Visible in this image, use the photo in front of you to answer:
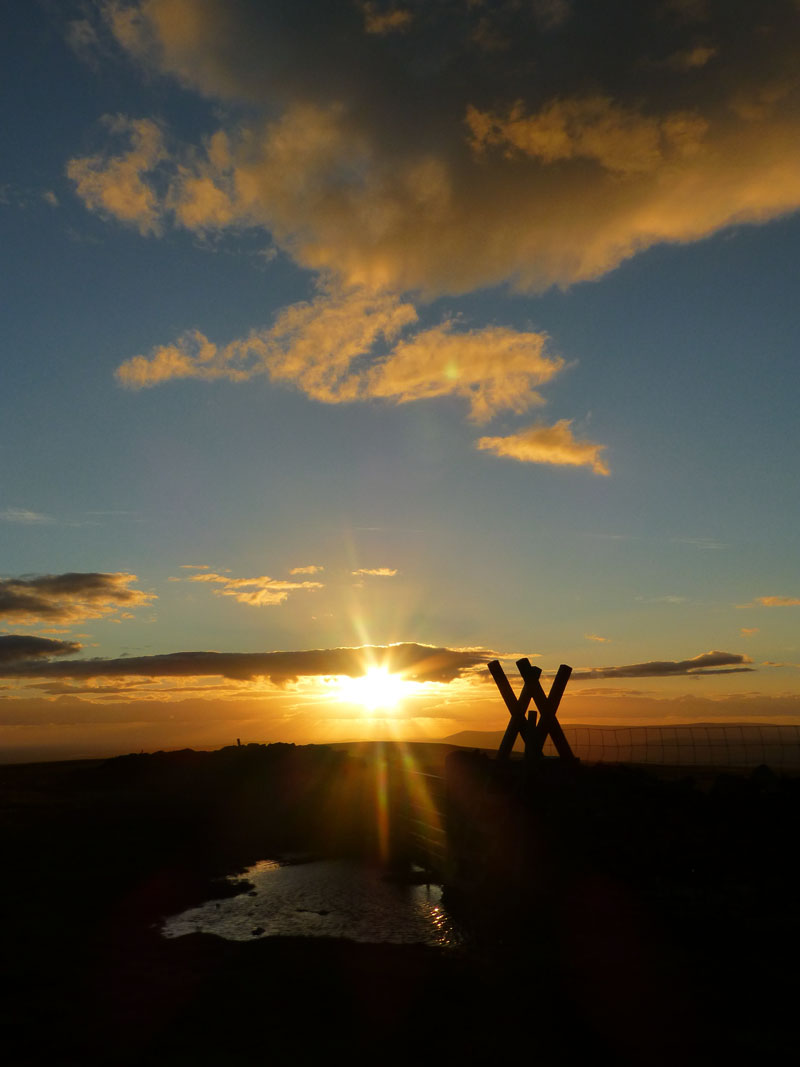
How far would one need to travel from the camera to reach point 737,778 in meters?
13.9

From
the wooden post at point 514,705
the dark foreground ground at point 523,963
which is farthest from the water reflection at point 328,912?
the wooden post at point 514,705

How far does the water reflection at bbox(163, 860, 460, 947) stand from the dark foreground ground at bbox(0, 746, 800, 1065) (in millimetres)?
768

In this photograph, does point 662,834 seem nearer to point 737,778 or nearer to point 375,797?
point 737,778

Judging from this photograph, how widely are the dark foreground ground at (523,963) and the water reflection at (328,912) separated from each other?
77 cm

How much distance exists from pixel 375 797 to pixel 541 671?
76.0 feet

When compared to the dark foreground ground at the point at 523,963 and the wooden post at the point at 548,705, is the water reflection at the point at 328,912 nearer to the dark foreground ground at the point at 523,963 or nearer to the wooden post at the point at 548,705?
the dark foreground ground at the point at 523,963

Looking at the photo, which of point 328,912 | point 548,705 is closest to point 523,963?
point 548,705

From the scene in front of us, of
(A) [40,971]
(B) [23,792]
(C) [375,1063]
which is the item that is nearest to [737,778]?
(C) [375,1063]

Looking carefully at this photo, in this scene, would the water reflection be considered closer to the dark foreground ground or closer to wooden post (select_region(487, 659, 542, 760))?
the dark foreground ground

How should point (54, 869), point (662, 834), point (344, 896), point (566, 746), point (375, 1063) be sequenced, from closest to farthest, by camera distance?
point (375, 1063) < point (662, 834) < point (566, 746) < point (344, 896) < point (54, 869)

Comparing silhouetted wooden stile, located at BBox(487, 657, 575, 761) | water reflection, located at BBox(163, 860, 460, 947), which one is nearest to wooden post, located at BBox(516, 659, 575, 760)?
silhouetted wooden stile, located at BBox(487, 657, 575, 761)

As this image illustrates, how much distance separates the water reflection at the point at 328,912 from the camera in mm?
16078

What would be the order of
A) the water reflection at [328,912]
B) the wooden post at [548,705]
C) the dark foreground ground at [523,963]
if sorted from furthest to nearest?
the wooden post at [548,705] → the water reflection at [328,912] → the dark foreground ground at [523,963]

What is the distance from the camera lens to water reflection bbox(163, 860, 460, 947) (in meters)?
16.1
